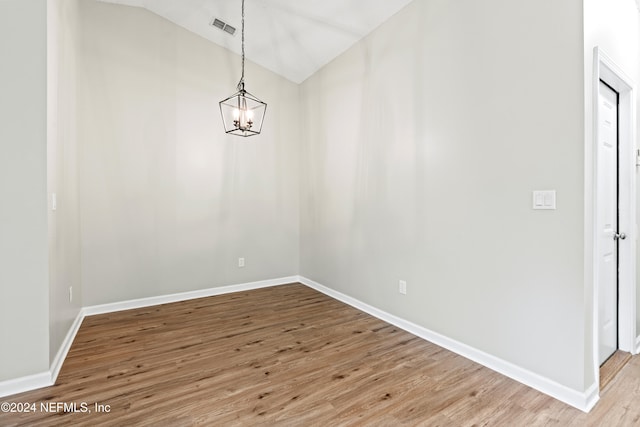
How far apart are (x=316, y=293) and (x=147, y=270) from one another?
84.4 inches

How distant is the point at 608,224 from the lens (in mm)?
2342

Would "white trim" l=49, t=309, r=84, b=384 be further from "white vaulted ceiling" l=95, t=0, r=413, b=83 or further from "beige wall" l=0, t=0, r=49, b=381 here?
"white vaulted ceiling" l=95, t=0, r=413, b=83

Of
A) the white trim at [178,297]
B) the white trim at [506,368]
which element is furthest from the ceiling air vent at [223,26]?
the white trim at [506,368]

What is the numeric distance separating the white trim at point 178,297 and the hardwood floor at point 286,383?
1.28 feet

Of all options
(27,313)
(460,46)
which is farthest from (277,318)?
(460,46)

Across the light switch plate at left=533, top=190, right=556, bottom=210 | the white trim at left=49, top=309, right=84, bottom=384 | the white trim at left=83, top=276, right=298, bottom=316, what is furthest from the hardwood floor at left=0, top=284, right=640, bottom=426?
the light switch plate at left=533, top=190, right=556, bottom=210

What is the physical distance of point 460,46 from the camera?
2453mm

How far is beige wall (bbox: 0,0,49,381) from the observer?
6.46 ft

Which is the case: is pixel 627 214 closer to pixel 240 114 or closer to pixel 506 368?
pixel 506 368

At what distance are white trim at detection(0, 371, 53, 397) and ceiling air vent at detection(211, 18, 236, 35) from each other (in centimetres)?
380

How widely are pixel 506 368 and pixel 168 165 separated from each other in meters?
4.01

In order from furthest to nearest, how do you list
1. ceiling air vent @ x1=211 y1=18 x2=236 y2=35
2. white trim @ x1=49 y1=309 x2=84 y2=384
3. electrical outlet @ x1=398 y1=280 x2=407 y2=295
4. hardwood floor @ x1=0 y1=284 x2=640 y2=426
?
1. ceiling air vent @ x1=211 y1=18 x2=236 y2=35
2. electrical outlet @ x1=398 y1=280 x2=407 y2=295
3. white trim @ x1=49 y1=309 x2=84 y2=384
4. hardwood floor @ x1=0 y1=284 x2=640 y2=426

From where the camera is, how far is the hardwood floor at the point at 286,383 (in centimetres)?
179

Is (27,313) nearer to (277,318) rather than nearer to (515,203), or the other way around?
(277,318)
